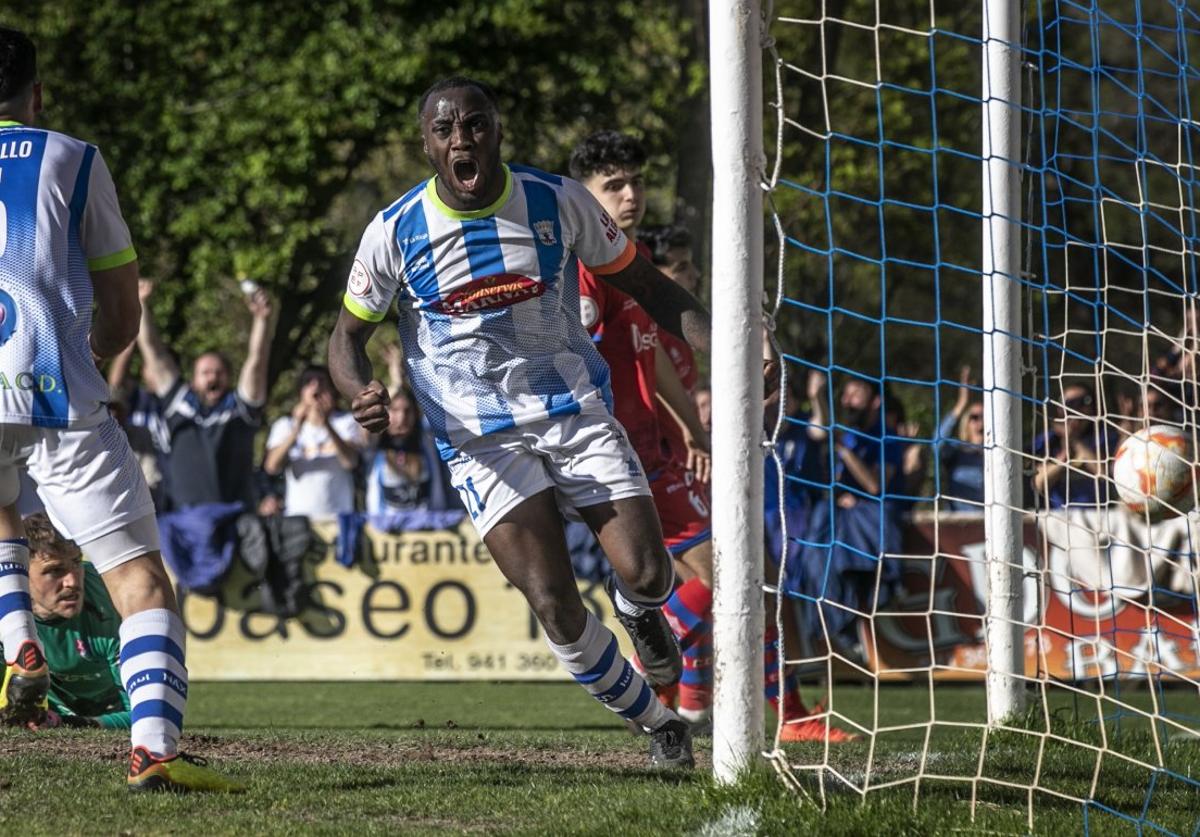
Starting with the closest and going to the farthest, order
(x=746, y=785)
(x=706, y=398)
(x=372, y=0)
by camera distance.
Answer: (x=746, y=785) → (x=706, y=398) → (x=372, y=0)

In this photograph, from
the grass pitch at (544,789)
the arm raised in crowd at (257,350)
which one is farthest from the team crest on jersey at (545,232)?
the arm raised in crowd at (257,350)

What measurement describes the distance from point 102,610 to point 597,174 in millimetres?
3214

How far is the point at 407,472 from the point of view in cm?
1334

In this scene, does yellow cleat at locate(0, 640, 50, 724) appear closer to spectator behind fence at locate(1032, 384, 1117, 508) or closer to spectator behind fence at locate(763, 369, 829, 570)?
spectator behind fence at locate(1032, 384, 1117, 508)

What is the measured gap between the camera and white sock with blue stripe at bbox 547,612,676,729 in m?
5.93

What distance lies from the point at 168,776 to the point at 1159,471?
428 centimetres

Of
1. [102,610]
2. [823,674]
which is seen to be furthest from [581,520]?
[823,674]

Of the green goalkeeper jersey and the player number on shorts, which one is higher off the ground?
the player number on shorts

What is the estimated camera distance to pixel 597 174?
25.4ft

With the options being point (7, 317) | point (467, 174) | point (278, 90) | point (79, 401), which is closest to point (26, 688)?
point (79, 401)

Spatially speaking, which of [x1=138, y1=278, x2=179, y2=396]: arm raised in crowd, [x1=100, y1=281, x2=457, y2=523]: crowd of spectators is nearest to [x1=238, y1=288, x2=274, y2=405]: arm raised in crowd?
[x1=100, y1=281, x2=457, y2=523]: crowd of spectators

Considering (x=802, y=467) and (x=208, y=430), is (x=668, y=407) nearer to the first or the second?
(x=802, y=467)

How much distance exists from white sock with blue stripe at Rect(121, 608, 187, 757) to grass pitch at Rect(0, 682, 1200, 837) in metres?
0.20

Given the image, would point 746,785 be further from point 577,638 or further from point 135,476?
point 135,476
